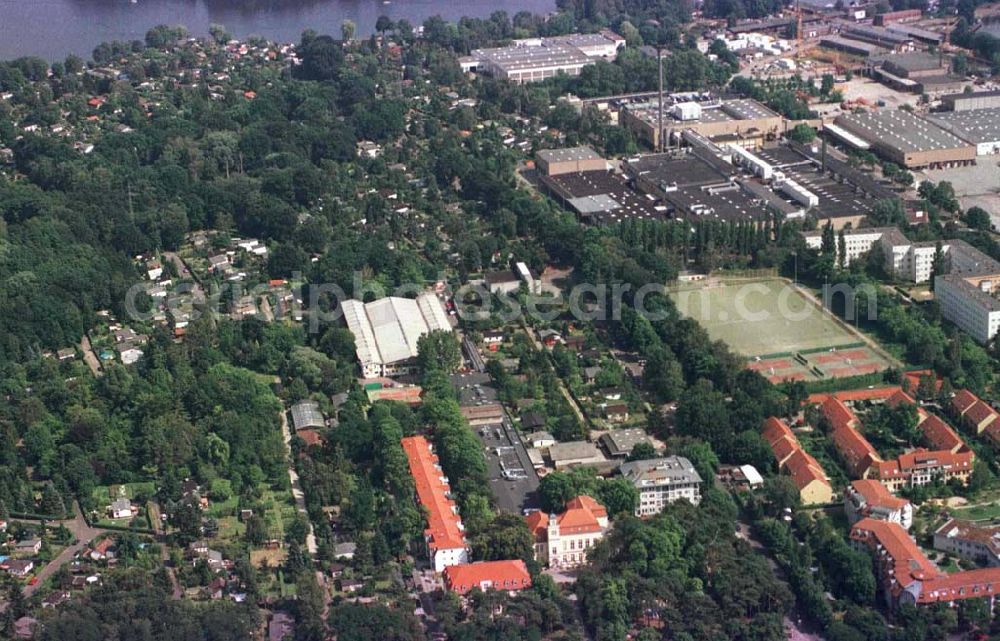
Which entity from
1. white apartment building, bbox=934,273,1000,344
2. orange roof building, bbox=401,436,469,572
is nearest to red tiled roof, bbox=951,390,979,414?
white apartment building, bbox=934,273,1000,344

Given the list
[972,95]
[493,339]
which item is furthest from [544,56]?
[493,339]

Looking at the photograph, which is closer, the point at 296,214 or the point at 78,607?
the point at 78,607

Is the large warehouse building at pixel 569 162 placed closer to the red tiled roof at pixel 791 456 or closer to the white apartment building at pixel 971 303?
the white apartment building at pixel 971 303

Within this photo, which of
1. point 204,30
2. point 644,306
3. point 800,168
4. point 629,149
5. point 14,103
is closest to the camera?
point 644,306

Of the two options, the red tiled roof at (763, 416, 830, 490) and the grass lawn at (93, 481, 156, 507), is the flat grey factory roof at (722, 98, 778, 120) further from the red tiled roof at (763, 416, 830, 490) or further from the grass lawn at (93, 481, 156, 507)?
the grass lawn at (93, 481, 156, 507)

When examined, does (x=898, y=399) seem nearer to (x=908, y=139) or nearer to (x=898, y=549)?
(x=898, y=549)

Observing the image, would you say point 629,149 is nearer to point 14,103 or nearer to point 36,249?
point 36,249

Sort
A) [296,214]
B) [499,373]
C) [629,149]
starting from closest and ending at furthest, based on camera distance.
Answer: [499,373] < [296,214] < [629,149]

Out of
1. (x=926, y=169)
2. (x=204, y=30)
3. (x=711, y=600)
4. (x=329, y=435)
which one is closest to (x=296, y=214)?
(x=329, y=435)
